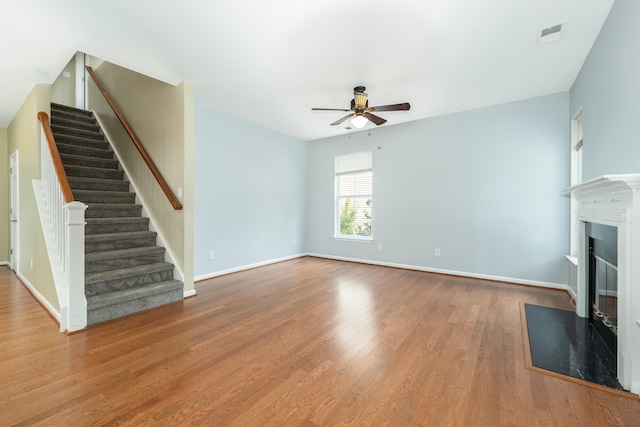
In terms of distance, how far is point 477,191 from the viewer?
4523mm

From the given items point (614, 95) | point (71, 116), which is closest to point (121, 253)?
point (71, 116)

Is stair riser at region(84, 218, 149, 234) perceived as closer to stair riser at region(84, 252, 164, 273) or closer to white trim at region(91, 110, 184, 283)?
white trim at region(91, 110, 184, 283)

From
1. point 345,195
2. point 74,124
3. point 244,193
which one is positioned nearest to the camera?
point 74,124

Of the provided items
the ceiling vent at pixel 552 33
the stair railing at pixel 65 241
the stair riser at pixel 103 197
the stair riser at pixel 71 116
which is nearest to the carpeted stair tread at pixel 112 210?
the stair riser at pixel 103 197

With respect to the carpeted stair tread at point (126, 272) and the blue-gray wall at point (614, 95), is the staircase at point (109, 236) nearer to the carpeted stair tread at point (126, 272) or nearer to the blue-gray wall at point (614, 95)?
the carpeted stair tread at point (126, 272)

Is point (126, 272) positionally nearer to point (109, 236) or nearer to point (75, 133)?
point (109, 236)

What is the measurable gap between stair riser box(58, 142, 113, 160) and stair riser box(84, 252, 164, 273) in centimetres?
232

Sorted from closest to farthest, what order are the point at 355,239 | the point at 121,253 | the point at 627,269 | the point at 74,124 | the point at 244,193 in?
1. the point at 627,269
2. the point at 121,253
3. the point at 74,124
4. the point at 244,193
5. the point at 355,239

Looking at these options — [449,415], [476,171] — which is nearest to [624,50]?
[476,171]

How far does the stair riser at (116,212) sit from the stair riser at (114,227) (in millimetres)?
251

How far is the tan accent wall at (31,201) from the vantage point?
3.09m

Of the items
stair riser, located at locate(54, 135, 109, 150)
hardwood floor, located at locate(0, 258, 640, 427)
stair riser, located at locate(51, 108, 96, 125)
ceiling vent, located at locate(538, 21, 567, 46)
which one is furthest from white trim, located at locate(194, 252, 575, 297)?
stair riser, located at locate(51, 108, 96, 125)

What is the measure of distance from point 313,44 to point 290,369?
9.44 ft

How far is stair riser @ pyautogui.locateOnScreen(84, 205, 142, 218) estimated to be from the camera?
12.2ft
